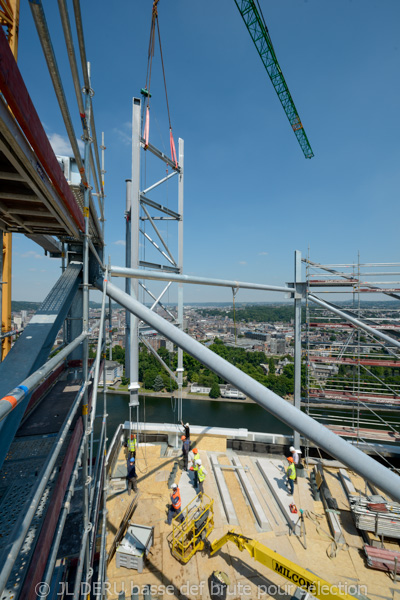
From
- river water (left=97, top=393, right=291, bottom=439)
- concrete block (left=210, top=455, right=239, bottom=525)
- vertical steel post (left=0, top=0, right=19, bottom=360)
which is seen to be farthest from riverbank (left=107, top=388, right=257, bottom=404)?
vertical steel post (left=0, top=0, right=19, bottom=360)

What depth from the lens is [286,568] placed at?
4164 mm

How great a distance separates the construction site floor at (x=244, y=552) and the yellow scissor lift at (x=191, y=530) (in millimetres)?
123

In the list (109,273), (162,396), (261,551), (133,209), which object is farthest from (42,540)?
(162,396)

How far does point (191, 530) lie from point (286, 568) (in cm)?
172

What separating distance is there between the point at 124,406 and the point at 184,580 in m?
36.7

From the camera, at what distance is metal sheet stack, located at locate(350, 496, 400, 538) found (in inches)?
201

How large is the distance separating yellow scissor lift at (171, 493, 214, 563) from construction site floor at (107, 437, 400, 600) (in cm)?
12

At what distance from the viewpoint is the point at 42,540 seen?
2.08m

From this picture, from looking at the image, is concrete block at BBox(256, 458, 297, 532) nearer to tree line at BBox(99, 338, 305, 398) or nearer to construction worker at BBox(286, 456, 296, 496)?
construction worker at BBox(286, 456, 296, 496)

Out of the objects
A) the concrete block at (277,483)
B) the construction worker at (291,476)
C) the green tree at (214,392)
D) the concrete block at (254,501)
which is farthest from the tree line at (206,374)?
the construction worker at (291,476)

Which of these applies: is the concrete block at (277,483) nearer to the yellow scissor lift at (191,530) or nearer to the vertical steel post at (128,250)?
the yellow scissor lift at (191,530)

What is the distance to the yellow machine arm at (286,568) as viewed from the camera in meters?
3.92

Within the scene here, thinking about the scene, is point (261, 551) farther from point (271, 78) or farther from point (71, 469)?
point (271, 78)

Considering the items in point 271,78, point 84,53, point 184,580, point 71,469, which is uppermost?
point 271,78
